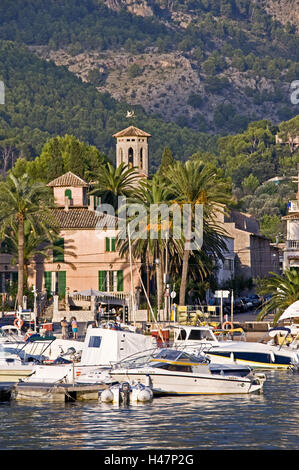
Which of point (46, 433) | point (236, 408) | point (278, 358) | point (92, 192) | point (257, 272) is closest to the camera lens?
point (46, 433)

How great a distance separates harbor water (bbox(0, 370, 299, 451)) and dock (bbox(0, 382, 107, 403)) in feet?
1.79

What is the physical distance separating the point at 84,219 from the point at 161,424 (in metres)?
53.7

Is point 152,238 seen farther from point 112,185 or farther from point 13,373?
point 13,373

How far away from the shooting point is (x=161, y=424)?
40.1 meters

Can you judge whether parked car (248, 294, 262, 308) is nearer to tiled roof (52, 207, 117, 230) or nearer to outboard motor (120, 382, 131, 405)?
tiled roof (52, 207, 117, 230)

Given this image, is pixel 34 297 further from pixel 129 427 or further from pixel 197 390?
pixel 129 427

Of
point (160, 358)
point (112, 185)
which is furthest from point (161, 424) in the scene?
point (112, 185)

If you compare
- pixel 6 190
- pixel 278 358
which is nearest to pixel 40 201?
pixel 6 190

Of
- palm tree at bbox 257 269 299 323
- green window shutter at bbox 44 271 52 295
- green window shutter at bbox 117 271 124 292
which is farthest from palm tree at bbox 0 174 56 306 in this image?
palm tree at bbox 257 269 299 323

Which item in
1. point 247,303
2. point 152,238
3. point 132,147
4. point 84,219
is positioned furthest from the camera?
point 132,147

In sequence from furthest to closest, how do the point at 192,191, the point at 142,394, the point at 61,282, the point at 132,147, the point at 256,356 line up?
the point at 132,147 → the point at 61,282 → the point at 192,191 → the point at 256,356 → the point at 142,394

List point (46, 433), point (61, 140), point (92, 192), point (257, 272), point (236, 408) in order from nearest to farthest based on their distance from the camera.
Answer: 1. point (46, 433)
2. point (236, 408)
3. point (92, 192)
4. point (257, 272)
5. point (61, 140)

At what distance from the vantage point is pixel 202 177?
85938 millimetres
